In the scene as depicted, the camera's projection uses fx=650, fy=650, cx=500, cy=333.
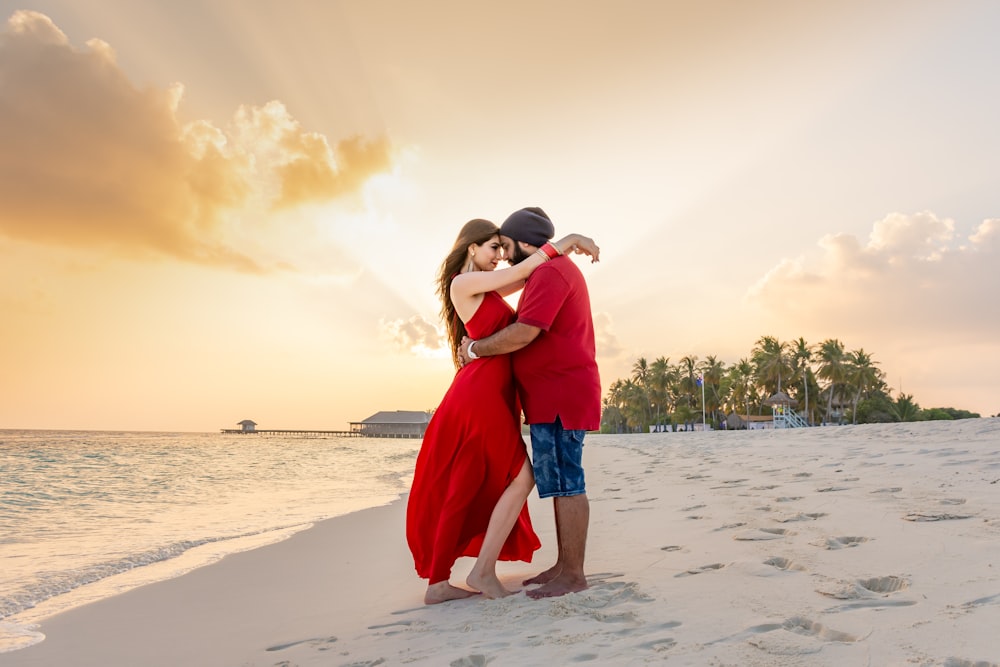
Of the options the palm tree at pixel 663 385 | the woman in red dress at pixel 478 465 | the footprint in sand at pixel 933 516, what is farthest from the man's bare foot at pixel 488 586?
the palm tree at pixel 663 385

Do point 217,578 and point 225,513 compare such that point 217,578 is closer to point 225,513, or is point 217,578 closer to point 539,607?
point 539,607

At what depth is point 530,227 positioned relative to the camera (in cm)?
342

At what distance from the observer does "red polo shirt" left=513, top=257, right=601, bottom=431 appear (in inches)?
126

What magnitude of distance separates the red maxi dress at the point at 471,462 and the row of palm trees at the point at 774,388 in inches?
2435

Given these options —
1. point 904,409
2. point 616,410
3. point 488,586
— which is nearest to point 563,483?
point 488,586

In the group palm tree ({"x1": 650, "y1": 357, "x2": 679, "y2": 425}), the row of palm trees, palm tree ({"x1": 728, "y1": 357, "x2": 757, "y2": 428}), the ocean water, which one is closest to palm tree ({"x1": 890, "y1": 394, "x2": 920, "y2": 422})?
the row of palm trees

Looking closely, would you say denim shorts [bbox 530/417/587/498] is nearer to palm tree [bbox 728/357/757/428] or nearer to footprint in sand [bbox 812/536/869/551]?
footprint in sand [bbox 812/536/869/551]

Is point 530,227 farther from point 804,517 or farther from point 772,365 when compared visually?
point 772,365

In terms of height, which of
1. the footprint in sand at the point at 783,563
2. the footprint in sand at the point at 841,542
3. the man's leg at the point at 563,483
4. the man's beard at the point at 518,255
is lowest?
the footprint in sand at the point at 783,563

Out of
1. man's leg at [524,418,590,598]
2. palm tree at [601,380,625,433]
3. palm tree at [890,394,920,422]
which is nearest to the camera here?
man's leg at [524,418,590,598]

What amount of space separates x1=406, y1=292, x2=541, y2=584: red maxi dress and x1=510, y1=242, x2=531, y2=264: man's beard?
0.74 feet

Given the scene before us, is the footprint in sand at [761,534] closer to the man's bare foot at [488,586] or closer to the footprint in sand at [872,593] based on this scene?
the footprint in sand at [872,593]

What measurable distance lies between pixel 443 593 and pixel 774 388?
246ft

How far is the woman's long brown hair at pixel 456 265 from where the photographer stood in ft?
11.7
